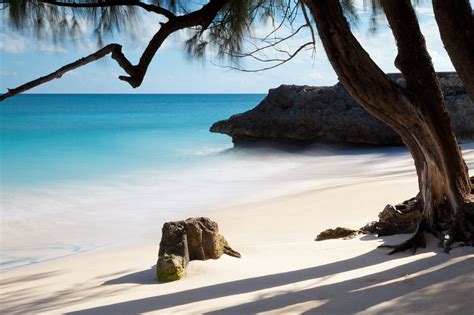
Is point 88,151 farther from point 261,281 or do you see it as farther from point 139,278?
point 261,281

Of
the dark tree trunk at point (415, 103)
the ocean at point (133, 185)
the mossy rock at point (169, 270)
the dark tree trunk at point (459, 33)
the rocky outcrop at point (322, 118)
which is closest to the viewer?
the dark tree trunk at point (459, 33)

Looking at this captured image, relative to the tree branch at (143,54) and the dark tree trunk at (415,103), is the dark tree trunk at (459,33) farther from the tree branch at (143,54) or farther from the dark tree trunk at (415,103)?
the tree branch at (143,54)

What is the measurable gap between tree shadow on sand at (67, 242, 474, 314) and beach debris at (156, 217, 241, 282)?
492 millimetres

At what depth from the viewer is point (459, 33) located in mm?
3346

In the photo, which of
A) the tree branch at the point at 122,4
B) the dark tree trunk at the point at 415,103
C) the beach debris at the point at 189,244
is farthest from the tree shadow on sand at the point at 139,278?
the tree branch at the point at 122,4

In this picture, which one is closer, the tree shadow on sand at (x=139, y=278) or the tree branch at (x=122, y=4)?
the tree shadow on sand at (x=139, y=278)

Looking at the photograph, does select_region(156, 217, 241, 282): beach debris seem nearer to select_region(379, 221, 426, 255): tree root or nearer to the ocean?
select_region(379, 221, 426, 255): tree root

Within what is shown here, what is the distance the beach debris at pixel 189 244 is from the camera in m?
3.95

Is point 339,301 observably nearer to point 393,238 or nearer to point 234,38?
point 393,238

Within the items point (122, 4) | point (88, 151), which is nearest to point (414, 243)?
point (122, 4)

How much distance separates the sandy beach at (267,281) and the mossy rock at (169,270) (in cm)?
7

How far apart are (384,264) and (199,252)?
1.31 m

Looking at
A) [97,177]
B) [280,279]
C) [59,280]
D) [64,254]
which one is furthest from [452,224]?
[97,177]

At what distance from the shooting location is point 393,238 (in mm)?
4383
